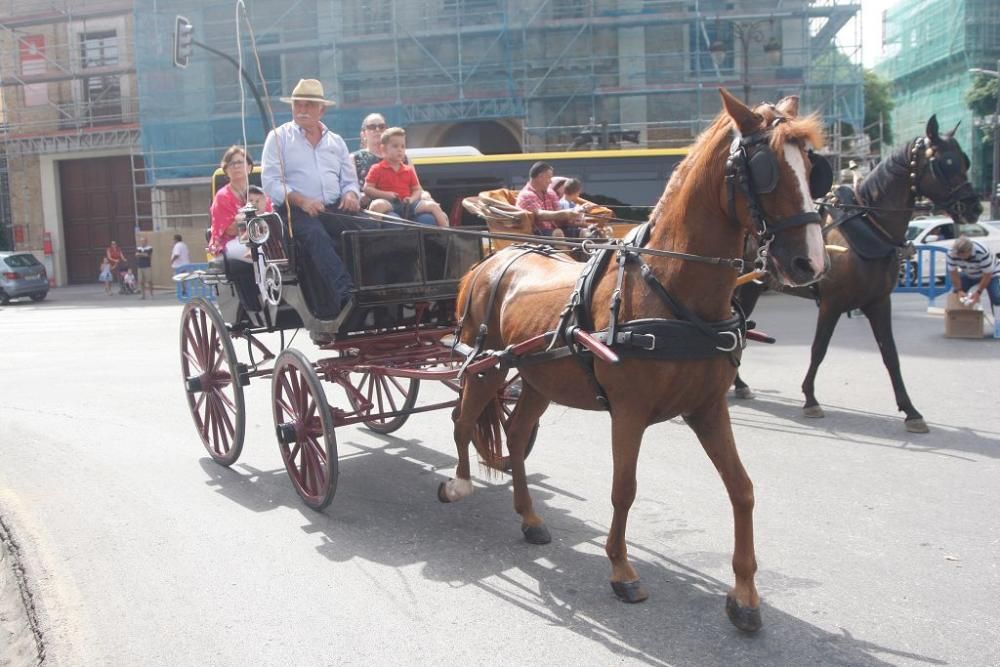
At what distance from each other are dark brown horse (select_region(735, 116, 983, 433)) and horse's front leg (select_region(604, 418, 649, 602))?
387cm

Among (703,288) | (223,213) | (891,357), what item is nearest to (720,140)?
(703,288)

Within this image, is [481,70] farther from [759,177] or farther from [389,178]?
[759,177]

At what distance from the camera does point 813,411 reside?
7.66 m

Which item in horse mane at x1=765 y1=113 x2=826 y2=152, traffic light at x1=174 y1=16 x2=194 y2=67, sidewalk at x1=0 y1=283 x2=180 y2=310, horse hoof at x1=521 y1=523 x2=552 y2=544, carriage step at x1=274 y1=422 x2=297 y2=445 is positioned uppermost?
traffic light at x1=174 y1=16 x2=194 y2=67

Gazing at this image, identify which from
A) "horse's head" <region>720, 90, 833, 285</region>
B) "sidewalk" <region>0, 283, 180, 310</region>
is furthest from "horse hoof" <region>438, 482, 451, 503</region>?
"sidewalk" <region>0, 283, 180, 310</region>

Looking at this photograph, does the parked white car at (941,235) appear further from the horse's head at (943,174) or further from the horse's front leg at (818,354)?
the horse's head at (943,174)

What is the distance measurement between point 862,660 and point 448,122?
27.3m

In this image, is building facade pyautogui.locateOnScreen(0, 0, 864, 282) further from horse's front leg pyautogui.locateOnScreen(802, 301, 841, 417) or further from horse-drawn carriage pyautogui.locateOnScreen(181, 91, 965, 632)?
horse-drawn carriage pyautogui.locateOnScreen(181, 91, 965, 632)

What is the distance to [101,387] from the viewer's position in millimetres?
10133

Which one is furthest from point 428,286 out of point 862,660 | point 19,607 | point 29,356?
point 29,356

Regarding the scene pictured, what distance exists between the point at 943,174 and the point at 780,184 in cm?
433

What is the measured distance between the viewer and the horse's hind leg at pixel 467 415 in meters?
5.07

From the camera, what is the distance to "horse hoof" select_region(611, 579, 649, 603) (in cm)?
408

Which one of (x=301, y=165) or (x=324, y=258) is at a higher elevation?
(x=301, y=165)
